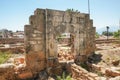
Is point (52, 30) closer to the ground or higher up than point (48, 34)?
higher up

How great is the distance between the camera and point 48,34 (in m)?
9.64

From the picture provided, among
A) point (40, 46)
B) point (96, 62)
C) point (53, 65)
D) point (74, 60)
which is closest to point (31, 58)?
point (40, 46)

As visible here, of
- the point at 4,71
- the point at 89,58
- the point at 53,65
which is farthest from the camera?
the point at 89,58

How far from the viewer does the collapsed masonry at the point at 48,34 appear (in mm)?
9172

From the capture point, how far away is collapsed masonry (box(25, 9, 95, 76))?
9172 mm

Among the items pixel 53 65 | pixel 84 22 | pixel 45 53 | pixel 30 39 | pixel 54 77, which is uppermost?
A: pixel 84 22

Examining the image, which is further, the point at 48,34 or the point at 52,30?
the point at 52,30

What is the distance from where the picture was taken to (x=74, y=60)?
35.6 feet

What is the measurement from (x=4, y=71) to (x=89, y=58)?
6.29 metres

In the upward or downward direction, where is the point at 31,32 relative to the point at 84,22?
downward

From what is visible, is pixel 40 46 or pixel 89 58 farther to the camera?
pixel 89 58

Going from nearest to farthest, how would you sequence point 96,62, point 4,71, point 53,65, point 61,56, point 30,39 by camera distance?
point 4,71
point 30,39
point 53,65
point 96,62
point 61,56

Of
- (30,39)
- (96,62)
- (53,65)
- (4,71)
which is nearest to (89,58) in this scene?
(96,62)

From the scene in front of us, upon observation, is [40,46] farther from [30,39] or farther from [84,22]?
[84,22]
